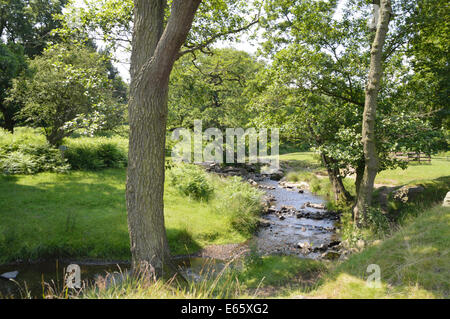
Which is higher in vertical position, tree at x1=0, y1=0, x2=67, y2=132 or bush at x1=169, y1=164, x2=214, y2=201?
tree at x1=0, y1=0, x2=67, y2=132

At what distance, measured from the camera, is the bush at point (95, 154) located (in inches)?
548

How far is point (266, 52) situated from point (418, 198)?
329 inches

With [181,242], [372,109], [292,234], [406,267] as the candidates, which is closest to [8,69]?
[181,242]

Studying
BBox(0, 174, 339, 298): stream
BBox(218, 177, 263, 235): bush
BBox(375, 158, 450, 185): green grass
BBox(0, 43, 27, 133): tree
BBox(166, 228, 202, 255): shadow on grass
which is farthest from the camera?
BBox(0, 43, 27, 133): tree

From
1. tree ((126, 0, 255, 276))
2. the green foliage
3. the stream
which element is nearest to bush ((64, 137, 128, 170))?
the stream

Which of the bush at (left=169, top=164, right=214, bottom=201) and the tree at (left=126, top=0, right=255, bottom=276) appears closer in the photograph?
the tree at (left=126, top=0, right=255, bottom=276)

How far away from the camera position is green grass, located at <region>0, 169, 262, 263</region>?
7.46 meters

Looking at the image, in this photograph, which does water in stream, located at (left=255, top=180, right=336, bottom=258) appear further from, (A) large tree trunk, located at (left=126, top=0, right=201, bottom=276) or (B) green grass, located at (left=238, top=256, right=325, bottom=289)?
(A) large tree trunk, located at (left=126, top=0, right=201, bottom=276)

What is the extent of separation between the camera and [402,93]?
1009 cm

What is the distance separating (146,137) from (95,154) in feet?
37.7

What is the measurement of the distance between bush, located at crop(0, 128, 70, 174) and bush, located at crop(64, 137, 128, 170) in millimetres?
714

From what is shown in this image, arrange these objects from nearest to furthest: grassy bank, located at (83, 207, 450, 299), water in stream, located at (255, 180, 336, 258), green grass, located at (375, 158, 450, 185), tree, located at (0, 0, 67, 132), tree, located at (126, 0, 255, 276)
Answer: grassy bank, located at (83, 207, 450, 299), tree, located at (126, 0, 255, 276), water in stream, located at (255, 180, 336, 258), green grass, located at (375, 158, 450, 185), tree, located at (0, 0, 67, 132)
